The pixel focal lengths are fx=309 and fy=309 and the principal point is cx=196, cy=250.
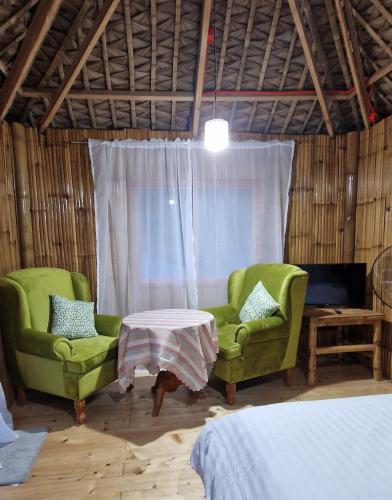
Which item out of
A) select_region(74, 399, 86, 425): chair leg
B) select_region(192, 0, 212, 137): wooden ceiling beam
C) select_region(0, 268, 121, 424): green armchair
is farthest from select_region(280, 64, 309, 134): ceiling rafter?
select_region(74, 399, 86, 425): chair leg

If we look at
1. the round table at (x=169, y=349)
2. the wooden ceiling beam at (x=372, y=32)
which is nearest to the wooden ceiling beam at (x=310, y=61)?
the wooden ceiling beam at (x=372, y=32)

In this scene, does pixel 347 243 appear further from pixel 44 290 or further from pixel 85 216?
pixel 44 290

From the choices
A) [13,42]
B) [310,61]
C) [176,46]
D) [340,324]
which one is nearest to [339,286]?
[340,324]

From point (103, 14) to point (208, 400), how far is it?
3064 mm

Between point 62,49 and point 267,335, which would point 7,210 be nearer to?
point 62,49

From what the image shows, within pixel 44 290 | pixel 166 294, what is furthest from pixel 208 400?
pixel 44 290

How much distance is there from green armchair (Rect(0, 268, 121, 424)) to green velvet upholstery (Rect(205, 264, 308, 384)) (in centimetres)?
94

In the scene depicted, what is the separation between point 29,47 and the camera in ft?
7.50

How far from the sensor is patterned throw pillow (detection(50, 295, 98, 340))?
2.66m

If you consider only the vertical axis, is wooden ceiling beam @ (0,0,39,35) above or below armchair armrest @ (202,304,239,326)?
above

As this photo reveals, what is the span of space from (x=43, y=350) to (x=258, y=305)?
1794 mm

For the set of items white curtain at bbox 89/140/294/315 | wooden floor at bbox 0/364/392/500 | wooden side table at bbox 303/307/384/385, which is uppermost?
white curtain at bbox 89/140/294/315

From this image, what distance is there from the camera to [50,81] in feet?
9.43

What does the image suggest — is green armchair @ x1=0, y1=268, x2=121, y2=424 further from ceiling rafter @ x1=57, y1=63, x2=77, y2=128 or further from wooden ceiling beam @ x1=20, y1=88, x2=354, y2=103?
wooden ceiling beam @ x1=20, y1=88, x2=354, y2=103
